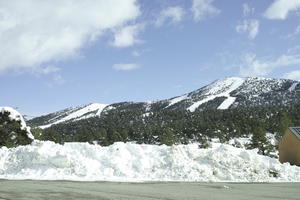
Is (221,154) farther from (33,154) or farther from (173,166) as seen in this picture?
(33,154)

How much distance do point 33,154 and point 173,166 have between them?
7559 mm

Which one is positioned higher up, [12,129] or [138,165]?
[12,129]

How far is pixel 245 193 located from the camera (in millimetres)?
13852

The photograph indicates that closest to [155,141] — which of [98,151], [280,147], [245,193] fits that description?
[280,147]

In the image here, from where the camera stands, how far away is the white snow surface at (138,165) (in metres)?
19.5

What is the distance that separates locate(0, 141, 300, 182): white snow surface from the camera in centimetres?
1947

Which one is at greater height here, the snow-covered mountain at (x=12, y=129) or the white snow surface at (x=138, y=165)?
the snow-covered mountain at (x=12, y=129)

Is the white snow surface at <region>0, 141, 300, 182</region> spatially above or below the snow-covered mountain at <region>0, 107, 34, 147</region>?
below

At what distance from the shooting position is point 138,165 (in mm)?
20797

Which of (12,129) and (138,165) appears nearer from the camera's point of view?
(138,165)

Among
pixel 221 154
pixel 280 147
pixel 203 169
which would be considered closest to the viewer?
pixel 203 169

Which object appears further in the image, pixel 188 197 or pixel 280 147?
pixel 280 147

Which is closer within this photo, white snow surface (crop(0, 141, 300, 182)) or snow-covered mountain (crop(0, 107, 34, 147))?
white snow surface (crop(0, 141, 300, 182))

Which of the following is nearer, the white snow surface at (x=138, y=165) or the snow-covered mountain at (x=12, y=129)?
the white snow surface at (x=138, y=165)
